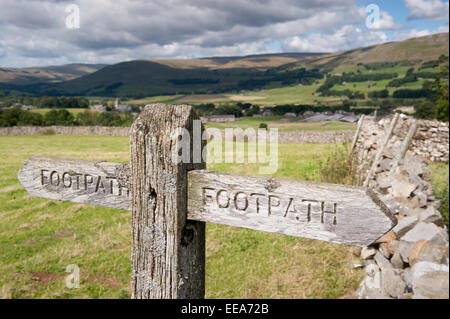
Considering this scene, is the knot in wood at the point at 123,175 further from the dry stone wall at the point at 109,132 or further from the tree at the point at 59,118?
the tree at the point at 59,118

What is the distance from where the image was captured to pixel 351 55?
178250mm

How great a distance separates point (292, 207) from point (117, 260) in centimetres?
498

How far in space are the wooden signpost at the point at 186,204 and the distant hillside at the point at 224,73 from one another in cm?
12386

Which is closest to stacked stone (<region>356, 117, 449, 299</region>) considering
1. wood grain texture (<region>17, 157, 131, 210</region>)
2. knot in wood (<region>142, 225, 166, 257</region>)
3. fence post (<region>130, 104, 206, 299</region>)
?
fence post (<region>130, 104, 206, 299</region>)

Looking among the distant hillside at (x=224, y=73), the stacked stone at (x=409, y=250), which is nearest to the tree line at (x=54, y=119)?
the stacked stone at (x=409, y=250)

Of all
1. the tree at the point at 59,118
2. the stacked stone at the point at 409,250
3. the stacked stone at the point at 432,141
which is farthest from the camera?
the tree at the point at 59,118

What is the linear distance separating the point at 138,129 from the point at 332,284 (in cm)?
433

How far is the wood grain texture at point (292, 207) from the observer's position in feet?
4.58

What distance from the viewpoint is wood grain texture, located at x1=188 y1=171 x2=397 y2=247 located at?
140 cm

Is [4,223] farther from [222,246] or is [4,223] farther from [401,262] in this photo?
[401,262]

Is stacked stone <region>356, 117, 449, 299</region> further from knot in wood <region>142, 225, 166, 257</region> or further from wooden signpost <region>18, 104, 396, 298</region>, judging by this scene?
knot in wood <region>142, 225, 166, 257</region>

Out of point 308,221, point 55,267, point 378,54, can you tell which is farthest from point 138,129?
point 378,54

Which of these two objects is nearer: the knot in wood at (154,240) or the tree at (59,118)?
the knot in wood at (154,240)
